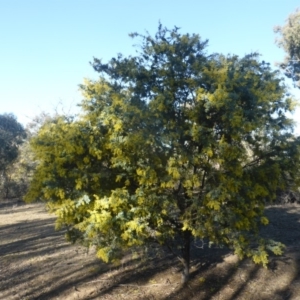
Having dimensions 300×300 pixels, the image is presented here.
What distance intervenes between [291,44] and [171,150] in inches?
952

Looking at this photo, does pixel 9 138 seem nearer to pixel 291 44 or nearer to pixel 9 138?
pixel 9 138

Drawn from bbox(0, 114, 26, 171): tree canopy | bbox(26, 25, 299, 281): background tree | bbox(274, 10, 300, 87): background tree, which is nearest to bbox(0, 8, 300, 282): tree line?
bbox(26, 25, 299, 281): background tree

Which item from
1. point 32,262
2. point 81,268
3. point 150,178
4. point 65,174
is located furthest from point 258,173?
point 32,262

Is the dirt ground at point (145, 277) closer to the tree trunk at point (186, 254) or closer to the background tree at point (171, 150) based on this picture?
the tree trunk at point (186, 254)

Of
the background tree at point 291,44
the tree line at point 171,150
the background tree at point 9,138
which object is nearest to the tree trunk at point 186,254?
the tree line at point 171,150

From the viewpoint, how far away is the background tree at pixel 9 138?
24391mm

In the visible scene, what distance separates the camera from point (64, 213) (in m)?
6.77

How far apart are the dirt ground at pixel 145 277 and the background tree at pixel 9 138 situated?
13413 millimetres

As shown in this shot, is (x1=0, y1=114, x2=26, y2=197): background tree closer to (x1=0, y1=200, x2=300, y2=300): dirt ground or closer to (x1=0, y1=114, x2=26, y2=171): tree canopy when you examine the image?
(x1=0, y1=114, x2=26, y2=171): tree canopy

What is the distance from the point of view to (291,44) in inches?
1054

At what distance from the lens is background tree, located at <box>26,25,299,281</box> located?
6422 millimetres

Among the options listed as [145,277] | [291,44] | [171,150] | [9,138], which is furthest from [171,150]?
[291,44]

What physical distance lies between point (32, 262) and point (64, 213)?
17.5ft

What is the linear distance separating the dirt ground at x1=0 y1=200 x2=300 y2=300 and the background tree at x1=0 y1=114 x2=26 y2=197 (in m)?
13.4
